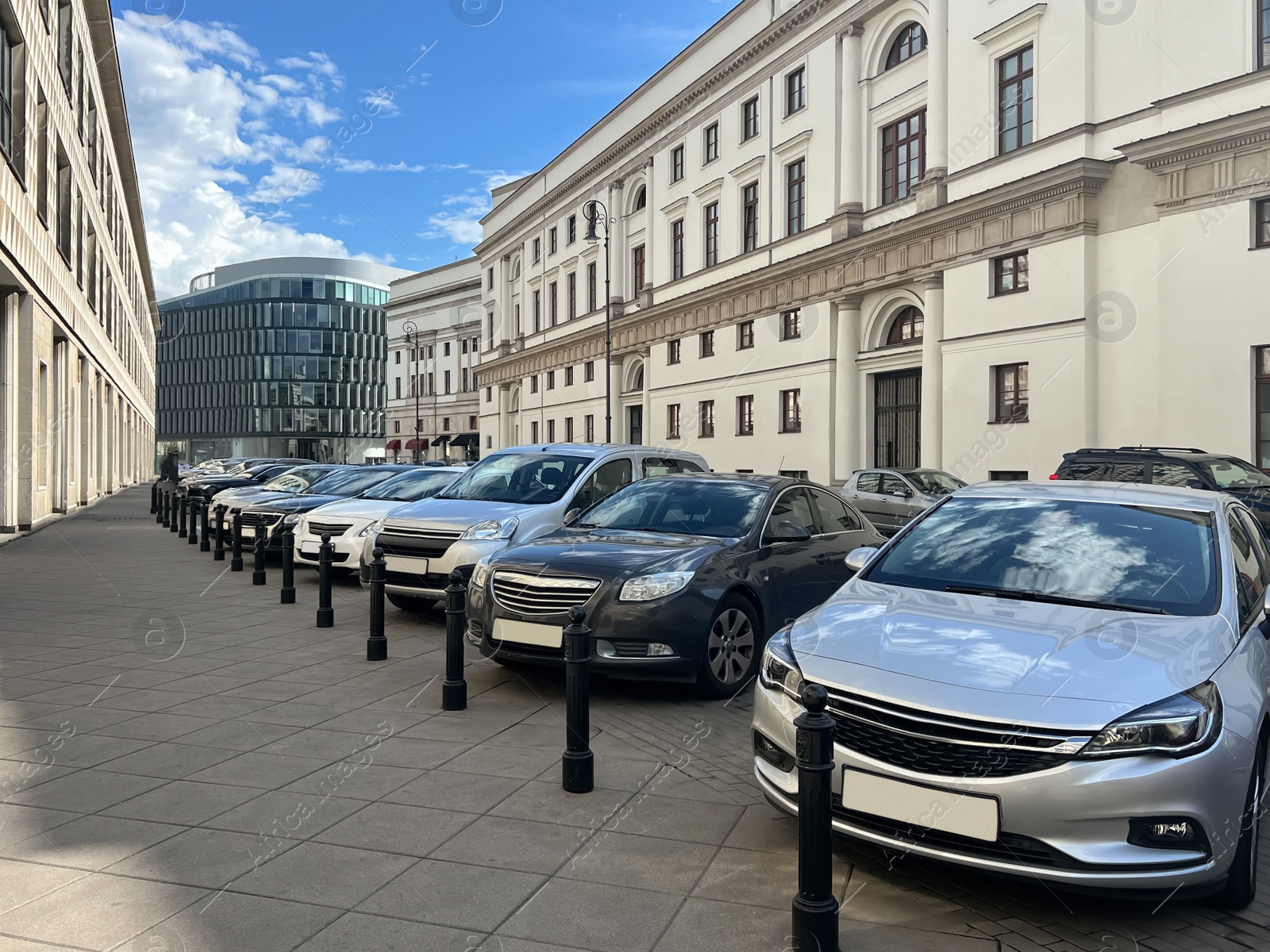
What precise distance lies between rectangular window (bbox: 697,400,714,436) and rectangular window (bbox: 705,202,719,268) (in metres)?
5.34

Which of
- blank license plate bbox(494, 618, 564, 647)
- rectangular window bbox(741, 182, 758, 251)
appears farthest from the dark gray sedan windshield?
rectangular window bbox(741, 182, 758, 251)

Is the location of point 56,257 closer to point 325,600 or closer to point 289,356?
point 325,600

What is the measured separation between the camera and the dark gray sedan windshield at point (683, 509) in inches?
286

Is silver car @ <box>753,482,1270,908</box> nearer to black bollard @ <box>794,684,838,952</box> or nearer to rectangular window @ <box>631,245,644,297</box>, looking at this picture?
black bollard @ <box>794,684,838,952</box>

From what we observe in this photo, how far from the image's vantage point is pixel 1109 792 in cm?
310

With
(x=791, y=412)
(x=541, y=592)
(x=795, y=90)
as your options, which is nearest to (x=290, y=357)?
(x=795, y=90)

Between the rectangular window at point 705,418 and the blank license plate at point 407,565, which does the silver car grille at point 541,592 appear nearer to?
the blank license plate at point 407,565

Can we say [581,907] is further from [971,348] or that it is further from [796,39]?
[796,39]

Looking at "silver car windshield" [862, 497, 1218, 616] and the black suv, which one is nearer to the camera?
"silver car windshield" [862, 497, 1218, 616]

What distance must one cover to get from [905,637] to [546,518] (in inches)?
231

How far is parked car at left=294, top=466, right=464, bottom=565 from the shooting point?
11.8 metres

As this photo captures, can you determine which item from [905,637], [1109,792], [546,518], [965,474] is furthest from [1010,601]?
[965,474]

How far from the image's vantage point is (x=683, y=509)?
24.8 ft

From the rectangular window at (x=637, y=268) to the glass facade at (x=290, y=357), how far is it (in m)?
63.8
